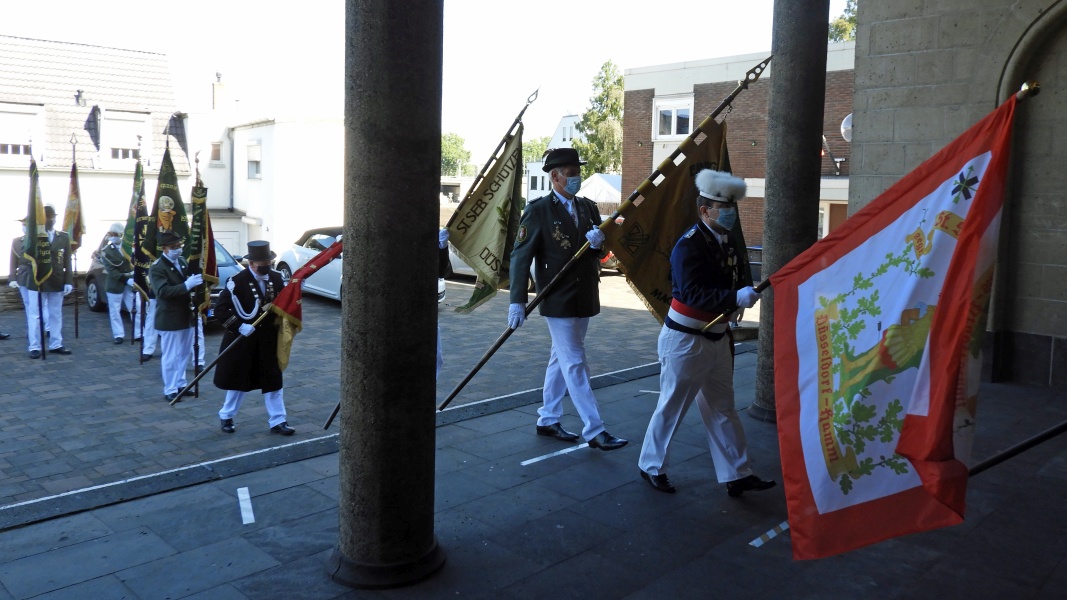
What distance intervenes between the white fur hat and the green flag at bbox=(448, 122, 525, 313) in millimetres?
2280

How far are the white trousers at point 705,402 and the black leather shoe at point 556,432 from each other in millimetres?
1224

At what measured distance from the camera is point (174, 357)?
9.51 m

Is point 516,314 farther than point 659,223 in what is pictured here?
Yes

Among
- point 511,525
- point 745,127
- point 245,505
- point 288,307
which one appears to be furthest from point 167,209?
point 745,127

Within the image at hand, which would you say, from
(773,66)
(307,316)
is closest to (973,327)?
(773,66)

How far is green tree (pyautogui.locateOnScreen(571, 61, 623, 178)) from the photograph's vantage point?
4506 cm

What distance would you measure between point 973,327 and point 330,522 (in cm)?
351

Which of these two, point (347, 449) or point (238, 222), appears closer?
point (347, 449)

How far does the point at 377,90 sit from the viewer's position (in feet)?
12.8

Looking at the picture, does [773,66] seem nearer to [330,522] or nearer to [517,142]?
[517,142]

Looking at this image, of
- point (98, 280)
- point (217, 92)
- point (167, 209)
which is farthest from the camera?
point (217, 92)

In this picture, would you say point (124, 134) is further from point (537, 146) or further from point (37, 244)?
point (537, 146)

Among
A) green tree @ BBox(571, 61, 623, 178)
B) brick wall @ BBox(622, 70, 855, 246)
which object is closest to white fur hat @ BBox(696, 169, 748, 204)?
brick wall @ BBox(622, 70, 855, 246)

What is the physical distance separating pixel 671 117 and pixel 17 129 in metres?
22.0
